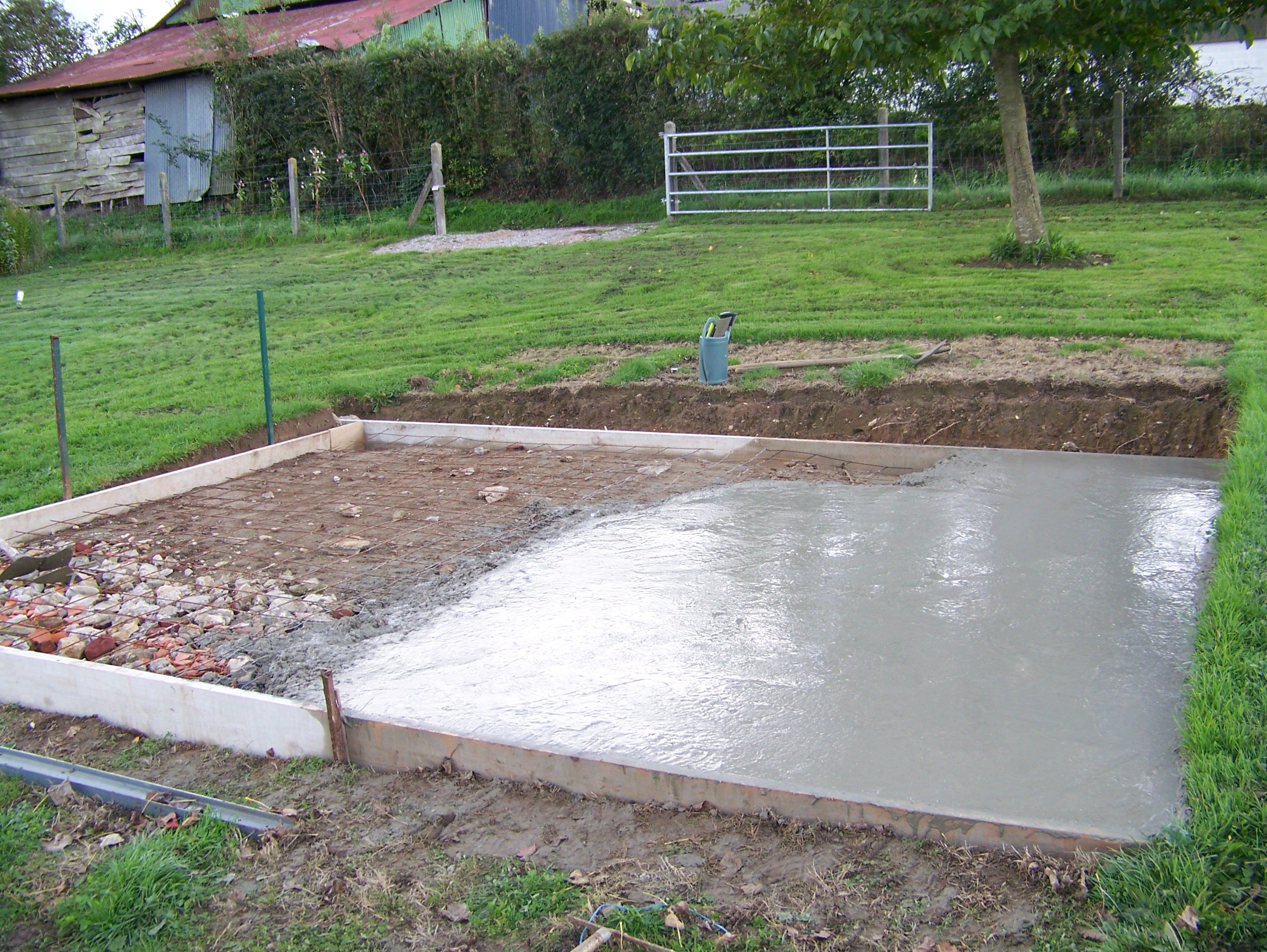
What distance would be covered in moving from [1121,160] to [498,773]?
43.8 ft

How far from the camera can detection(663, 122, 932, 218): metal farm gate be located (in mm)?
14164

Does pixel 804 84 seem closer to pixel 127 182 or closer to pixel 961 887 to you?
pixel 961 887

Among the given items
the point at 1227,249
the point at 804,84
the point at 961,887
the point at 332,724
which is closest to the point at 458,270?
the point at 804,84

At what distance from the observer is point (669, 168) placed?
15.2 meters

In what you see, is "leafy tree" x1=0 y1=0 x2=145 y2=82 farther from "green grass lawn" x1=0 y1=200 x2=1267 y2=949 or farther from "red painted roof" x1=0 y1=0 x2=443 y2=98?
"green grass lawn" x1=0 y1=200 x2=1267 y2=949

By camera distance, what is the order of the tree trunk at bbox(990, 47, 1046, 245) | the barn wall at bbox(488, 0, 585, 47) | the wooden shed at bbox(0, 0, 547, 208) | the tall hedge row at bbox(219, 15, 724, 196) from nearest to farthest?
the tree trunk at bbox(990, 47, 1046, 245), the tall hedge row at bbox(219, 15, 724, 196), the wooden shed at bbox(0, 0, 547, 208), the barn wall at bbox(488, 0, 585, 47)

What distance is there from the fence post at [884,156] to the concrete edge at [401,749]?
12613 millimetres

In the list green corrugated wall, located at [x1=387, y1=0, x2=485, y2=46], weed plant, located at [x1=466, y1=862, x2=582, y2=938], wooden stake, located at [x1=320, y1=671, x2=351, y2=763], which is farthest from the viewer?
green corrugated wall, located at [x1=387, y1=0, x2=485, y2=46]

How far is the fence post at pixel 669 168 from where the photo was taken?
593 inches

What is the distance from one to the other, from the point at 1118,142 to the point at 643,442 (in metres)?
10.2

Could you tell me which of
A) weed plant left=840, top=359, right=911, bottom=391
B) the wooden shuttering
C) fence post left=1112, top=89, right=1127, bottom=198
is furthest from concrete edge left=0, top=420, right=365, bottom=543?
the wooden shuttering

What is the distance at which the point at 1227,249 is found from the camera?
9570mm

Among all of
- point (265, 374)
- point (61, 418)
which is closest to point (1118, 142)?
point (265, 374)

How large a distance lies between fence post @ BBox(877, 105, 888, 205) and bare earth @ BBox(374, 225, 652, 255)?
333 cm
